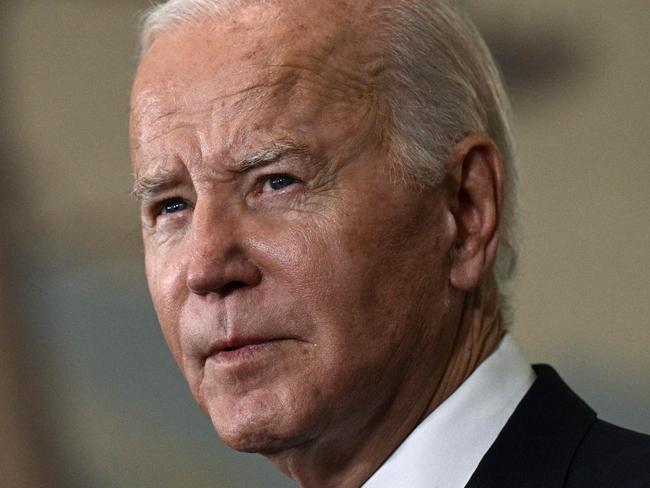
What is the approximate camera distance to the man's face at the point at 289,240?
7.97ft

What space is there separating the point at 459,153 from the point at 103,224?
271 centimetres

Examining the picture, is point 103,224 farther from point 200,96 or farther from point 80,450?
point 200,96

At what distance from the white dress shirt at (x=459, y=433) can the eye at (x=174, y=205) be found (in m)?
0.72

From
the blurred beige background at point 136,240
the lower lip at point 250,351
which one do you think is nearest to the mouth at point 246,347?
the lower lip at point 250,351

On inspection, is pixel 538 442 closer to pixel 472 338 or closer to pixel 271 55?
pixel 472 338

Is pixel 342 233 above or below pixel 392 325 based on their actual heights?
above

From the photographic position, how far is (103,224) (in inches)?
199


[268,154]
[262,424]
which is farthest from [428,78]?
[262,424]

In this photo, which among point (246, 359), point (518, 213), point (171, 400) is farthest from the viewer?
point (171, 400)

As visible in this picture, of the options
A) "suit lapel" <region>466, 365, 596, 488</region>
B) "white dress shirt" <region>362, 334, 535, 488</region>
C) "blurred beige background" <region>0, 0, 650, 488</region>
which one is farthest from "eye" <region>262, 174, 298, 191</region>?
"blurred beige background" <region>0, 0, 650, 488</region>

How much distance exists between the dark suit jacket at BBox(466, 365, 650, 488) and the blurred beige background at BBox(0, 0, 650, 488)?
2.09 m

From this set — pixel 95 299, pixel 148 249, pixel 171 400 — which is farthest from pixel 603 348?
pixel 148 249

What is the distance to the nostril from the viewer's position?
243 centimetres

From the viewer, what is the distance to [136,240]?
5035mm
